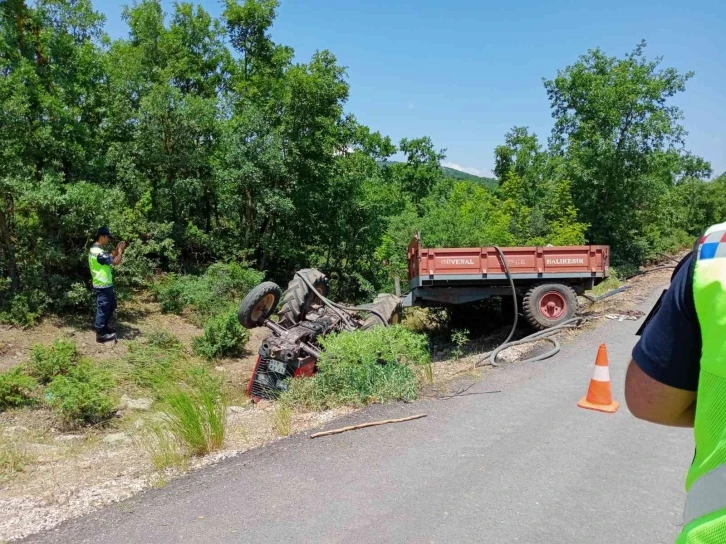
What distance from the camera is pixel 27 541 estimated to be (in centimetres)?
352

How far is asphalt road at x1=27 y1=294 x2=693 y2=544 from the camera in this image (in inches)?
140

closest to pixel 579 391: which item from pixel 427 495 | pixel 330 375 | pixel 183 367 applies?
pixel 330 375

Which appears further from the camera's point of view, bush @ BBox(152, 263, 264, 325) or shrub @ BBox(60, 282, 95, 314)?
bush @ BBox(152, 263, 264, 325)

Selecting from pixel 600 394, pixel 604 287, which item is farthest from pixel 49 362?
pixel 604 287

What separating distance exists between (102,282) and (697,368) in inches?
403

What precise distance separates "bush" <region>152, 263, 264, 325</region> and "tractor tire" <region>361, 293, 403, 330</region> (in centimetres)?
448

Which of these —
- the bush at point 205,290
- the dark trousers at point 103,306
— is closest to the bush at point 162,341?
the dark trousers at point 103,306

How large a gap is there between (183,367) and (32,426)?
2923 millimetres

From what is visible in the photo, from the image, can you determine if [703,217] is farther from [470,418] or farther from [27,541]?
[27,541]

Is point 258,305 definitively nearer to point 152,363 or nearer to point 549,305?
point 152,363

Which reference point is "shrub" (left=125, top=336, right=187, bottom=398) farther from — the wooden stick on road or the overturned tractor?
the wooden stick on road

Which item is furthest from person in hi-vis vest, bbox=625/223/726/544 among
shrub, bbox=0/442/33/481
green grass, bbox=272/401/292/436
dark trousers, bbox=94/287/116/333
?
dark trousers, bbox=94/287/116/333

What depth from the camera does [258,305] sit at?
327 inches

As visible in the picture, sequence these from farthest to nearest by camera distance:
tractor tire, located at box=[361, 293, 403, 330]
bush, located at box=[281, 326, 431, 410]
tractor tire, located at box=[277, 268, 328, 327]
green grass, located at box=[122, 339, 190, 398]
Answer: tractor tire, located at box=[361, 293, 403, 330] → tractor tire, located at box=[277, 268, 328, 327] → green grass, located at box=[122, 339, 190, 398] → bush, located at box=[281, 326, 431, 410]
